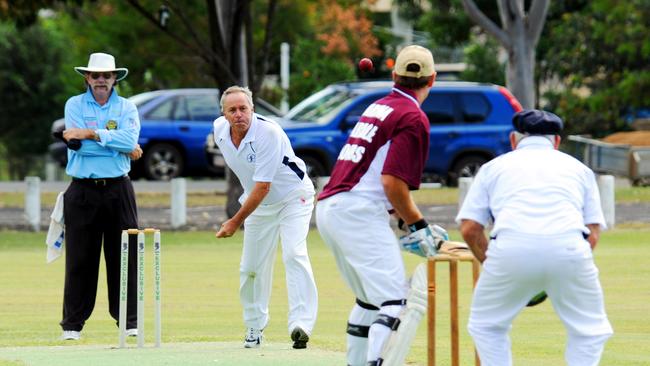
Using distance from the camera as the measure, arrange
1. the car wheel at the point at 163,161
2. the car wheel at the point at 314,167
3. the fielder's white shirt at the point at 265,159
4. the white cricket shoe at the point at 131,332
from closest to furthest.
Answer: the fielder's white shirt at the point at 265,159
the white cricket shoe at the point at 131,332
the car wheel at the point at 314,167
the car wheel at the point at 163,161

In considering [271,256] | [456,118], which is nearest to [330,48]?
[456,118]

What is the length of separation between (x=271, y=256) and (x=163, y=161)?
57.8 ft

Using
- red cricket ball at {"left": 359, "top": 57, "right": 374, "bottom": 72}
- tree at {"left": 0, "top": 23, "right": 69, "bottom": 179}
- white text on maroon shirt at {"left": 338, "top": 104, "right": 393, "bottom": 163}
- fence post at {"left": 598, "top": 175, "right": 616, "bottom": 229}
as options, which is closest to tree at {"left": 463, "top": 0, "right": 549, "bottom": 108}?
fence post at {"left": 598, "top": 175, "right": 616, "bottom": 229}

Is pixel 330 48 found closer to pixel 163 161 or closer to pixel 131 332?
pixel 163 161

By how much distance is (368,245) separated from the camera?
8289mm

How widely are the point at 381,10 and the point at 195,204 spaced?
122 ft

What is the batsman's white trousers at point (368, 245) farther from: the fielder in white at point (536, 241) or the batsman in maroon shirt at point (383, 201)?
the fielder in white at point (536, 241)

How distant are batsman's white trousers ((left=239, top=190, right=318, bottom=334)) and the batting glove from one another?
261cm

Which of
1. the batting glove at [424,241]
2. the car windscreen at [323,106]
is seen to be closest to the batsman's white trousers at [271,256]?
the batting glove at [424,241]

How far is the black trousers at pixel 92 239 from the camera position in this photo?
11680mm

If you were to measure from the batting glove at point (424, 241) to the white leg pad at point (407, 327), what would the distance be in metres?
0.16

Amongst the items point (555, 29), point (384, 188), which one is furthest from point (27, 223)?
point (555, 29)

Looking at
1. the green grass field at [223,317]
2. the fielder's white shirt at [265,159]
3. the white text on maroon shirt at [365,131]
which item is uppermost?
the white text on maroon shirt at [365,131]

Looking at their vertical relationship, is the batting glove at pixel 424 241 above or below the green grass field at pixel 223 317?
above
